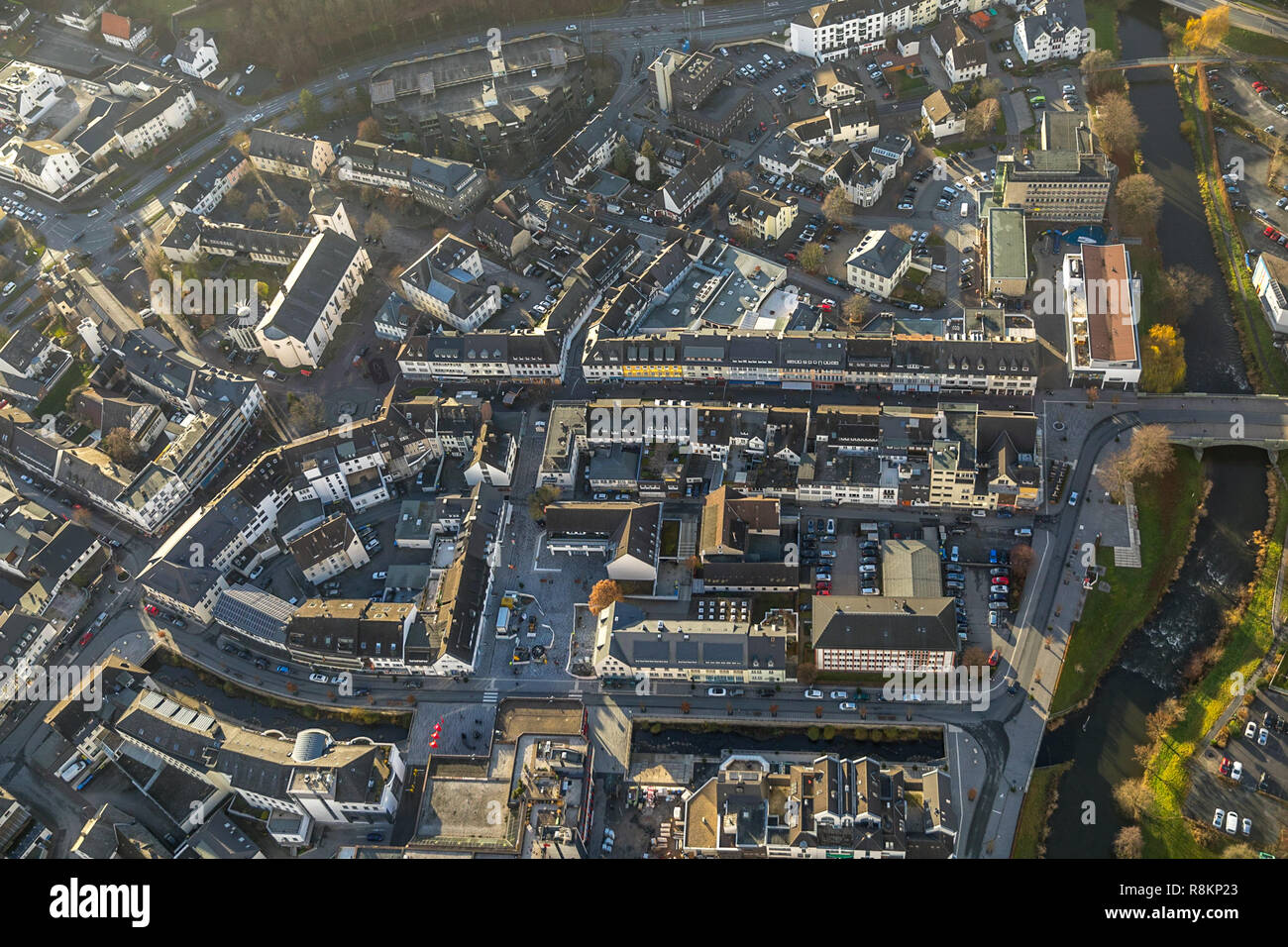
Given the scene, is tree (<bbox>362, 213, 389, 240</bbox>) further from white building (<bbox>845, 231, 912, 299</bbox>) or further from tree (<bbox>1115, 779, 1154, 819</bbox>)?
tree (<bbox>1115, 779, 1154, 819</bbox>)

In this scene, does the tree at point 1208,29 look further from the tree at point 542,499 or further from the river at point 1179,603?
the tree at point 542,499

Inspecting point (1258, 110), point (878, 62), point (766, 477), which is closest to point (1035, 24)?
point (878, 62)

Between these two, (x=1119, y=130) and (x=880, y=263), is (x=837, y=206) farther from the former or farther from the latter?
(x=1119, y=130)

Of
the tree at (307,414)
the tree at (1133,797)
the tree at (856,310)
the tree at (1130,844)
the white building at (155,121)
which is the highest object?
the white building at (155,121)

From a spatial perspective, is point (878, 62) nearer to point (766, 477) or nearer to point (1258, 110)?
point (1258, 110)

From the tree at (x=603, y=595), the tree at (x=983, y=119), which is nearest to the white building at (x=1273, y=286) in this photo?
the tree at (x=983, y=119)

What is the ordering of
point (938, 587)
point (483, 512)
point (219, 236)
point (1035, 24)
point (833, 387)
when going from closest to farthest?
point (938, 587), point (483, 512), point (833, 387), point (219, 236), point (1035, 24)
